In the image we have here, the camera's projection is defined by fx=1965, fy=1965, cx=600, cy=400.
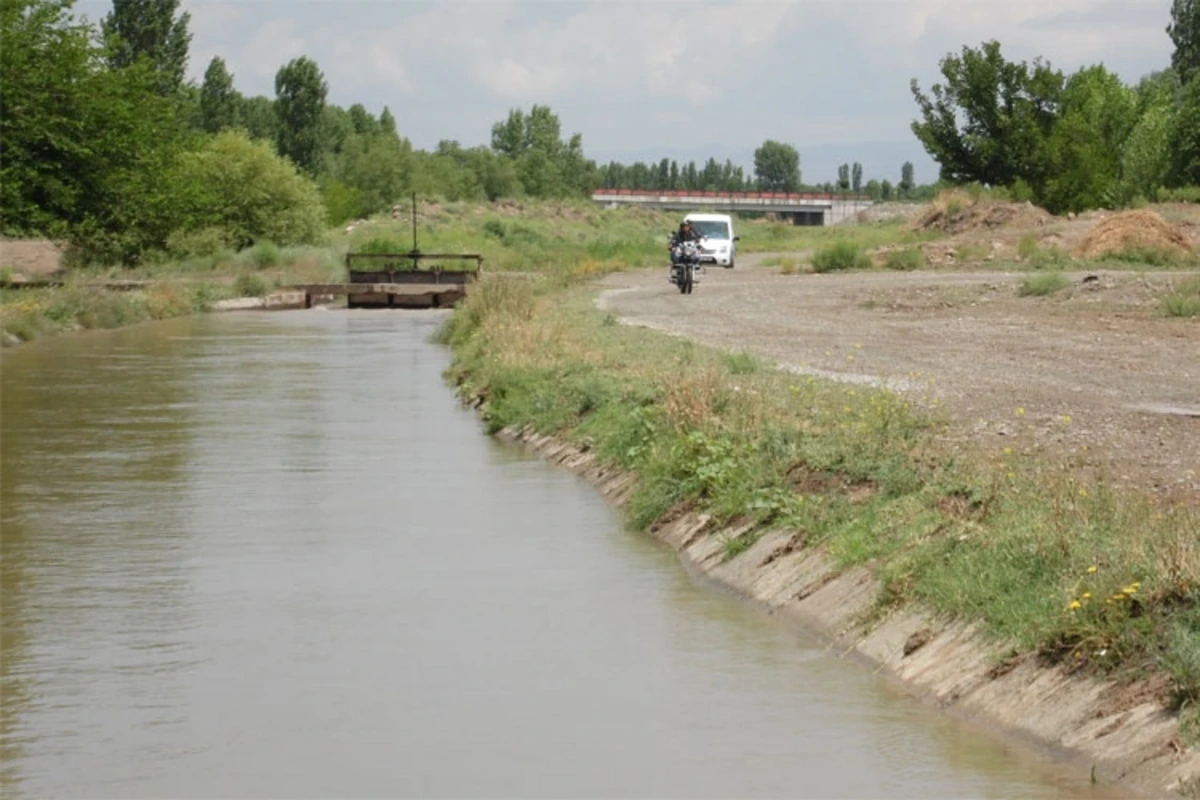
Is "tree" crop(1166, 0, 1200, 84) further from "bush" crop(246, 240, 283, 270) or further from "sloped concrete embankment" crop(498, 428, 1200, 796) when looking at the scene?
"sloped concrete embankment" crop(498, 428, 1200, 796)

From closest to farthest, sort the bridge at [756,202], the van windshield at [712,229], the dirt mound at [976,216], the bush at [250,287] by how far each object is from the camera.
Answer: the bush at [250,287] < the van windshield at [712,229] < the dirt mound at [976,216] < the bridge at [756,202]

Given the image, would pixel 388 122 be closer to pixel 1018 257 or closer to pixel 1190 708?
pixel 1018 257

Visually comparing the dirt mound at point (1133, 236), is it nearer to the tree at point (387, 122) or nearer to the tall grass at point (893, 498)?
the tall grass at point (893, 498)

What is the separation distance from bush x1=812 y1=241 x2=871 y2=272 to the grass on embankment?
3146cm

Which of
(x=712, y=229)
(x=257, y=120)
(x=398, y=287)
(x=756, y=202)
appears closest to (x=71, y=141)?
(x=398, y=287)

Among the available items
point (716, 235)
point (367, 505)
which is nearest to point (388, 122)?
point (716, 235)

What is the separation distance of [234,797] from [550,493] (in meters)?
10.5

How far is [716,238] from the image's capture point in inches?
2502

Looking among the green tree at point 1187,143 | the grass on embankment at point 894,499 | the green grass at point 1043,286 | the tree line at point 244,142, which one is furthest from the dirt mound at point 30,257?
the green tree at point 1187,143

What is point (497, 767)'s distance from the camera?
10031 millimetres

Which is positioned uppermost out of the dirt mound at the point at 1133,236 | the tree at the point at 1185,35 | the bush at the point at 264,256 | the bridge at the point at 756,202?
the tree at the point at 1185,35

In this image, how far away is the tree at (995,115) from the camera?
78.9m

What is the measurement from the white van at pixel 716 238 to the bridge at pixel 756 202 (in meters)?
115

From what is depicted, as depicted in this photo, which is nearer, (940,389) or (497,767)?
(497,767)
